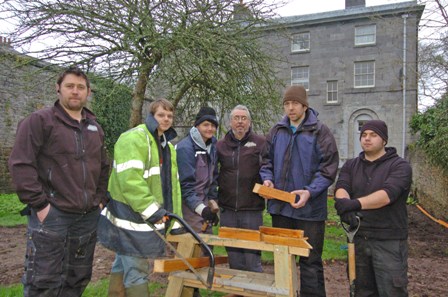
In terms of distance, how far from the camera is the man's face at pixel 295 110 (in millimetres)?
3680

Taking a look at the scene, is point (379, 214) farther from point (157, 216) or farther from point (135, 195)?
point (135, 195)

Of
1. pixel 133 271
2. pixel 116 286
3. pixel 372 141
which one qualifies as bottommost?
pixel 116 286

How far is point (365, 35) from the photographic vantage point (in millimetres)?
23609

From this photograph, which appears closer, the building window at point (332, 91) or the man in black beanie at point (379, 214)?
the man in black beanie at point (379, 214)

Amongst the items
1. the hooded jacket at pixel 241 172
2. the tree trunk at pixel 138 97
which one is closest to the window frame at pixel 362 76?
the tree trunk at pixel 138 97

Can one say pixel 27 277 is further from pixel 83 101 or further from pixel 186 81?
pixel 186 81

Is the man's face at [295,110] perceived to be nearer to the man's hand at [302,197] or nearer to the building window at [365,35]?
the man's hand at [302,197]

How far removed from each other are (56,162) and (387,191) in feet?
8.83

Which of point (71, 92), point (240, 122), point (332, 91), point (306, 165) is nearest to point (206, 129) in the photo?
point (240, 122)

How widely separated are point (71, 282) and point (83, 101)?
1488 millimetres

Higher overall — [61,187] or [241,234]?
[61,187]

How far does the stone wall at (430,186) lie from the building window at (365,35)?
11.4m

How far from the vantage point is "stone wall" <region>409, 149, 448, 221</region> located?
944 centimetres

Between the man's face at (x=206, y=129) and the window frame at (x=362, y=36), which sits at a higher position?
the window frame at (x=362, y=36)
